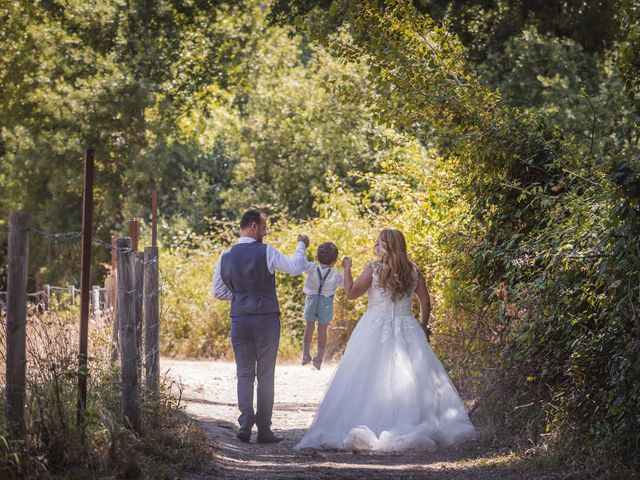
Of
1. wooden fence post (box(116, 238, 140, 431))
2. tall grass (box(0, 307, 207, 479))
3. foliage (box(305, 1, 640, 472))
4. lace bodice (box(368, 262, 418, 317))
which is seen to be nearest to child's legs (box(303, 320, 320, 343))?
foliage (box(305, 1, 640, 472))

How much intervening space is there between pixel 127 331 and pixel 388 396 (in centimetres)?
250

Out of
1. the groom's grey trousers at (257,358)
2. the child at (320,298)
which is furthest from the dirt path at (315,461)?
the child at (320,298)

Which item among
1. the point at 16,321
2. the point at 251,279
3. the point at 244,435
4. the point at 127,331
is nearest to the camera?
the point at 16,321

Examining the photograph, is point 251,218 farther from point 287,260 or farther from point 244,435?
point 244,435

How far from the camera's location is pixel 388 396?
8812mm

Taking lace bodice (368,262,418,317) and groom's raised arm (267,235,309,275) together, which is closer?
groom's raised arm (267,235,309,275)

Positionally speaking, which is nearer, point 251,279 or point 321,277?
A: point 251,279

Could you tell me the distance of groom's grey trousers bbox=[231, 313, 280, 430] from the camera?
9.06 metres

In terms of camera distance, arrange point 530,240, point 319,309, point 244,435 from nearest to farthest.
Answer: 1. point 530,240
2. point 244,435
3. point 319,309

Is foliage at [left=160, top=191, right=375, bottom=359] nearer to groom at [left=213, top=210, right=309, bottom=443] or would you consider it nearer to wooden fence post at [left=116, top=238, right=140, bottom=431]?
groom at [left=213, top=210, right=309, bottom=443]

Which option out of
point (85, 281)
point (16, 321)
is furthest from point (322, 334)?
point (16, 321)

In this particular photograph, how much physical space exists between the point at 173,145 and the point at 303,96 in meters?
3.80

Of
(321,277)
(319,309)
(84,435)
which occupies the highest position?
→ (321,277)

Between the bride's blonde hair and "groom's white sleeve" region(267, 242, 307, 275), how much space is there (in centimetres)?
75
